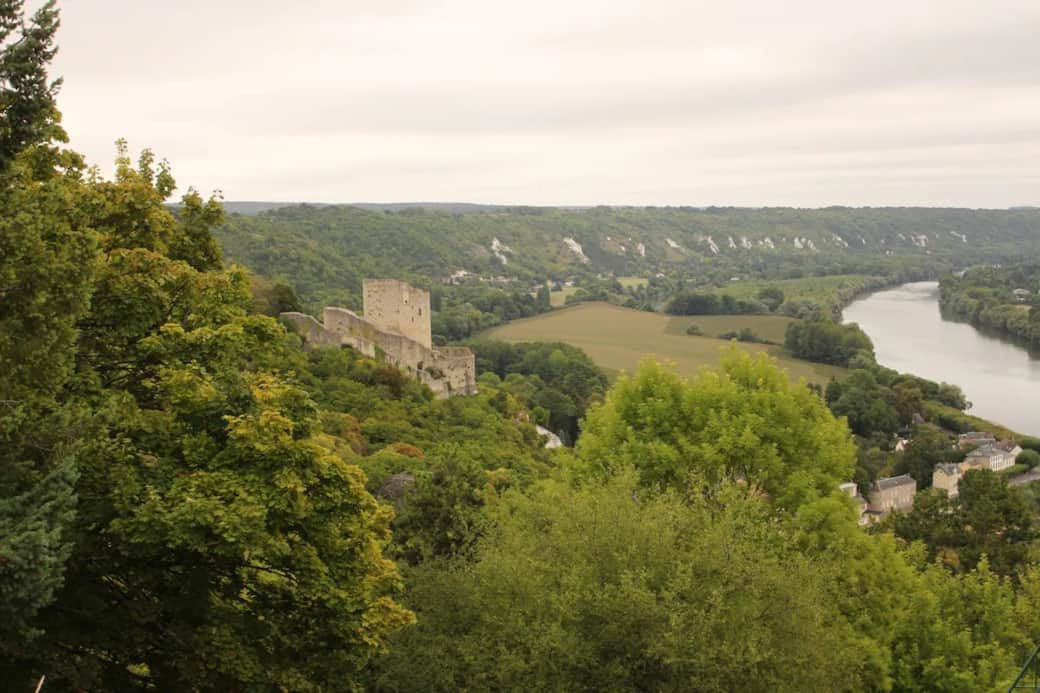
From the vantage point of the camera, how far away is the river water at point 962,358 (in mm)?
71125

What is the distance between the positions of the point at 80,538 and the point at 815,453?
1134 cm

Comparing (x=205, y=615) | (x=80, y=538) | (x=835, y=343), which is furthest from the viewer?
(x=835, y=343)

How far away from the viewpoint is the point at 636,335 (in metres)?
A: 90.3

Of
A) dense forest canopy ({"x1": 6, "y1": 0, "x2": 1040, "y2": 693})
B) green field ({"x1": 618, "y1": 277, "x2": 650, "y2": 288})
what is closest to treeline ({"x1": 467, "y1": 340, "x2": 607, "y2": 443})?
dense forest canopy ({"x1": 6, "y1": 0, "x2": 1040, "y2": 693})

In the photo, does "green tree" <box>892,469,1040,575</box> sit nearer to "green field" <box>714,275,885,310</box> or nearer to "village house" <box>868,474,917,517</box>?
"village house" <box>868,474,917,517</box>

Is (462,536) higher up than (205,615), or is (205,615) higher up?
(205,615)

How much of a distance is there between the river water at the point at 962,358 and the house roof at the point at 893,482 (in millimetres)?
16023

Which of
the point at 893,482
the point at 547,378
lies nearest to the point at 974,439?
the point at 893,482

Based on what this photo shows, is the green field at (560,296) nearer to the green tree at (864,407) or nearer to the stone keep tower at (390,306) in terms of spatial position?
the green tree at (864,407)

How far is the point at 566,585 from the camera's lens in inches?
432

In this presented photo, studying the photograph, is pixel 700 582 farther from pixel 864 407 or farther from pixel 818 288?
pixel 818 288

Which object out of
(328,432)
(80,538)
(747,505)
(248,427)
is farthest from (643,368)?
(328,432)

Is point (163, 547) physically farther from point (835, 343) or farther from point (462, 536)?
point (835, 343)

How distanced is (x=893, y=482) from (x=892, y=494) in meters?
0.93
